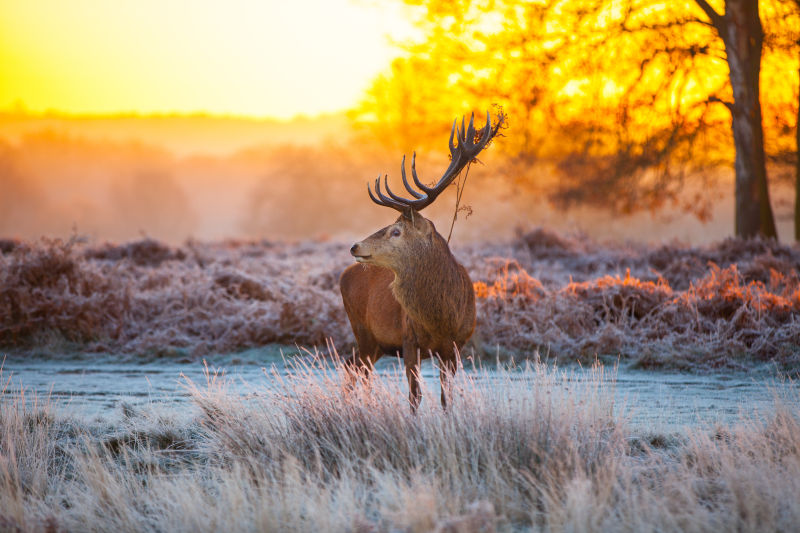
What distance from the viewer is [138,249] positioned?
15.8 meters

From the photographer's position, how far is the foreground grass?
408 centimetres

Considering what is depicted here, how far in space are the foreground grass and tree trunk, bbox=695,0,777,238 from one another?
10239 millimetres

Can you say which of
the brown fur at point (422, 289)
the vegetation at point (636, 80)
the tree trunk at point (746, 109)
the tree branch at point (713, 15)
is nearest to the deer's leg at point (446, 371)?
the brown fur at point (422, 289)

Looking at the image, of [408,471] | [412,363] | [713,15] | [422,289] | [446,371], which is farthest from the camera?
[713,15]

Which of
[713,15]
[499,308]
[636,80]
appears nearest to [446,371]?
[499,308]

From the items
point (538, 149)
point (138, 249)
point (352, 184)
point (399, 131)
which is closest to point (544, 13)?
point (538, 149)

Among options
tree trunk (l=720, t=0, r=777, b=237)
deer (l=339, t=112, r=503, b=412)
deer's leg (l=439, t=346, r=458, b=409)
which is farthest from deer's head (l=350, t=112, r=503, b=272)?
tree trunk (l=720, t=0, r=777, b=237)

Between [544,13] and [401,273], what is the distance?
9938 millimetres

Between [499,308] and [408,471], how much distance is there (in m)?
6.08

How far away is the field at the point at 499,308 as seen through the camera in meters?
9.30

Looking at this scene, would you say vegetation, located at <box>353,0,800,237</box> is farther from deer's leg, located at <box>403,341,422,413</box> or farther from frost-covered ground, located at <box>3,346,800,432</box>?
deer's leg, located at <box>403,341,422,413</box>

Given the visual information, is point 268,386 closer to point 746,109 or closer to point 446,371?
point 446,371

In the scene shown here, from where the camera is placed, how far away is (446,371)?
5.41 m

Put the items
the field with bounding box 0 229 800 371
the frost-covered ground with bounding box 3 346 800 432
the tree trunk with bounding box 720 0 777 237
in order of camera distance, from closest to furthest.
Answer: the frost-covered ground with bounding box 3 346 800 432 → the field with bounding box 0 229 800 371 → the tree trunk with bounding box 720 0 777 237
